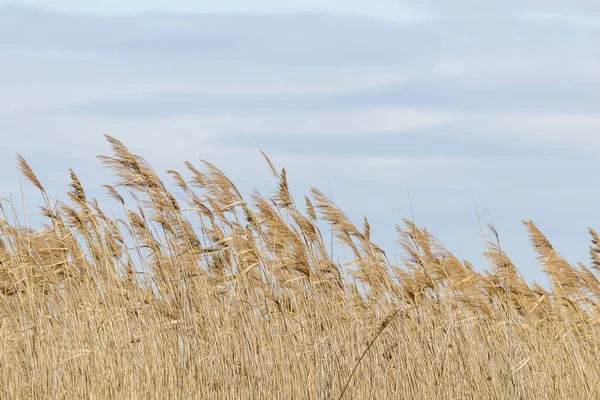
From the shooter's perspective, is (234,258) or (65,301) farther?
(65,301)

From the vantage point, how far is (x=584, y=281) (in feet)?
26.4

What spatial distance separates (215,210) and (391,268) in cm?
147

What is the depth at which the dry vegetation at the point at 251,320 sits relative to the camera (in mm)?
5277

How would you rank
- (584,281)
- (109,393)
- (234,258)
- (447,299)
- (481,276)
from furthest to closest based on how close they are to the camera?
(584,281), (481,276), (447,299), (234,258), (109,393)

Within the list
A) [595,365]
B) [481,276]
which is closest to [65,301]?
[481,276]

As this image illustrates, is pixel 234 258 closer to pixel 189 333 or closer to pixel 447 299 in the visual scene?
pixel 189 333

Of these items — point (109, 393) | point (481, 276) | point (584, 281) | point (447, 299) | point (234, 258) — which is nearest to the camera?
point (109, 393)

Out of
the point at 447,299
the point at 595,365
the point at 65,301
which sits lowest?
the point at 595,365

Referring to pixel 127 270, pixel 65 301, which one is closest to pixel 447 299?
pixel 127 270

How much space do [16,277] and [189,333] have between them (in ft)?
5.48

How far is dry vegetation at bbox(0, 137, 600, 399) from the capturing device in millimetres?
5277

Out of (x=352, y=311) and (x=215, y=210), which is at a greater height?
(x=215, y=210)

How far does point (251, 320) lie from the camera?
17.8 feet

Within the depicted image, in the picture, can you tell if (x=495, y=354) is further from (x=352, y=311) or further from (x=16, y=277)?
(x=16, y=277)
